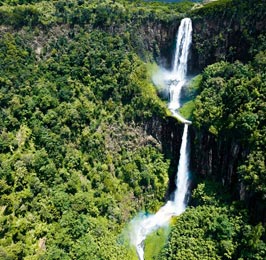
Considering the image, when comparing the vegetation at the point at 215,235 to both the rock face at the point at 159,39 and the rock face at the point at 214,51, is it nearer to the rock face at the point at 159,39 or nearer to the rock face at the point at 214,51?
the rock face at the point at 214,51

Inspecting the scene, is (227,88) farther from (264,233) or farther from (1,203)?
(1,203)

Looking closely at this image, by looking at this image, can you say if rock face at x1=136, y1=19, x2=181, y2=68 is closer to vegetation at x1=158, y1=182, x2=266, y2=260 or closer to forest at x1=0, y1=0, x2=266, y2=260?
forest at x1=0, y1=0, x2=266, y2=260

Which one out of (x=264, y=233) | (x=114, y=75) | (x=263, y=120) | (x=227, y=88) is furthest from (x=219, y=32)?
(x=264, y=233)

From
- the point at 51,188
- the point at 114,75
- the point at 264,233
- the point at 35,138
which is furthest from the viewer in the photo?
the point at 114,75

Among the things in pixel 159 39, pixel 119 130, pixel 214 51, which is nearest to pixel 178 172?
pixel 119 130

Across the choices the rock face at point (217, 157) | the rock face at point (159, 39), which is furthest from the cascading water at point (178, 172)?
the rock face at point (217, 157)

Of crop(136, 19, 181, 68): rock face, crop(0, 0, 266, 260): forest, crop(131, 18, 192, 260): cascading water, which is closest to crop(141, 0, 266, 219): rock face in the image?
crop(136, 19, 181, 68): rock face
